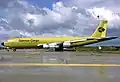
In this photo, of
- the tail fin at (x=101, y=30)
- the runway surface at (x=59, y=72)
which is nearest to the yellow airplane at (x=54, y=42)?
the tail fin at (x=101, y=30)

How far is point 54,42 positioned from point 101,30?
555 inches

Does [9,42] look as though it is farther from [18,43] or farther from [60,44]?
[60,44]

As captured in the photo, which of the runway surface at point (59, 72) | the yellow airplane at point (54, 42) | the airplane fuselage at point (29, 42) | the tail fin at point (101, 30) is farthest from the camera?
the tail fin at point (101, 30)

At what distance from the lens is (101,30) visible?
79.4 meters

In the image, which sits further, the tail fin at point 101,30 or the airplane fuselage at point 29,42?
the tail fin at point 101,30

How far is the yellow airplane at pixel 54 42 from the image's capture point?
73.0 m

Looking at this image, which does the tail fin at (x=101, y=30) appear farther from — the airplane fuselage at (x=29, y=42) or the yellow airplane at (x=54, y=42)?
the airplane fuselage at (x=29, y=42)

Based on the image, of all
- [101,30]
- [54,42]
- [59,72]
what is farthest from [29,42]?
[59,72]

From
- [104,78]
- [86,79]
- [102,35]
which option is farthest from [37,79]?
[102,35]

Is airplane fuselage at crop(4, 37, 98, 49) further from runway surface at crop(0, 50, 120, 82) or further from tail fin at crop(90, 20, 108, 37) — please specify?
runway surface at crop(0, 50, 120, 82)

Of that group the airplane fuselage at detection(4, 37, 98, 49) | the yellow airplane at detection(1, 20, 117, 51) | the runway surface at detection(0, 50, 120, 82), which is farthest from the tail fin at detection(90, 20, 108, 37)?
the runway surface at detection(0, 50, 120, 82)

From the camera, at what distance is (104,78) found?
1178cm

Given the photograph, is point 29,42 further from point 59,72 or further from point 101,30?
point 59,72

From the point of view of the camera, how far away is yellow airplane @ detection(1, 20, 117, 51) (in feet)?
240
